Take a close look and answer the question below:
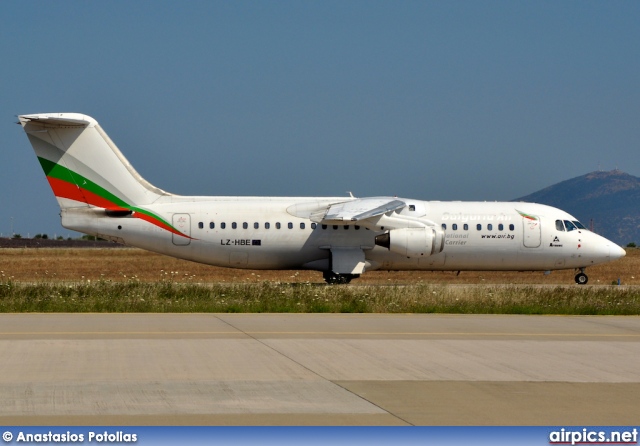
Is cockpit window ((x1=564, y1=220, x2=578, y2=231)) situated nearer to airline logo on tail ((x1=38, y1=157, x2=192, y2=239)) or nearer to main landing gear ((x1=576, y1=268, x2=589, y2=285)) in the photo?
main landing gear ((x1=576, y1=268, x2=589, y2=285))

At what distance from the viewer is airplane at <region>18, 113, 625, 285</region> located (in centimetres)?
3481

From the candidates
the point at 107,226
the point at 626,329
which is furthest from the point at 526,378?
the point at 107,226

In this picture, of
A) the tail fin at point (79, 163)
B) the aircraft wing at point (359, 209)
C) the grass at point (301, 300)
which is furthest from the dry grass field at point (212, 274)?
the grass at point (301, 300)

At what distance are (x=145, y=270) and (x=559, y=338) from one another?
1265 inches

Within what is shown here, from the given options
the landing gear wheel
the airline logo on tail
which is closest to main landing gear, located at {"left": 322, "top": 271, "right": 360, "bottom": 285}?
the airline logo on tail

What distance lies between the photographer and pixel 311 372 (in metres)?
14.5

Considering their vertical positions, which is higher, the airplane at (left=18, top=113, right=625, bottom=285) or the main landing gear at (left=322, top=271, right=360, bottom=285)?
the airplane at (left=18, top=113, right=625, bottom=285)

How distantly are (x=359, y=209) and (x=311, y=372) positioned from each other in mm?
20879

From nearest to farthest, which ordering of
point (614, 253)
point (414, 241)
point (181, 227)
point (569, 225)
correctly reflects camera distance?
point (414, 241) < point (181, 227) < point (569, 225) < point (614, 253)

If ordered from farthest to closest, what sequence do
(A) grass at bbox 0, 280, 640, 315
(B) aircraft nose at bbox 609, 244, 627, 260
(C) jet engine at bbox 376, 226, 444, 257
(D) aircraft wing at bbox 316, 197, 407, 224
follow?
(B) aircraft nose at bbox 609, 244, 627, 260
(C) jet engine at bbox 376, 226, 444, 257
(D) aircraft wing at bbox 316, 197, 407, 224
(A) grass at bbox 0, 280, 640, 315

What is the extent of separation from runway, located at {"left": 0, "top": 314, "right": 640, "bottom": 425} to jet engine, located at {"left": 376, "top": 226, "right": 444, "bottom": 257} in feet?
40.6

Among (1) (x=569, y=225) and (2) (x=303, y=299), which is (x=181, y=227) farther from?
(1) (x=569, y=225)

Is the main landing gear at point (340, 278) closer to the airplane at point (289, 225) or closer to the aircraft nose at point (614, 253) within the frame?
the airplane at point (289, 225)

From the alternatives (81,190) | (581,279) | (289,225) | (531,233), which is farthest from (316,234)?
(581,279)
